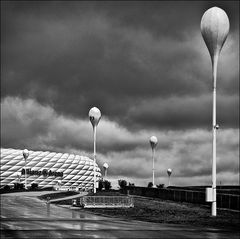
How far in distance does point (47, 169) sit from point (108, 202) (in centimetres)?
11762

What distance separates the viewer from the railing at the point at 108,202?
129ft

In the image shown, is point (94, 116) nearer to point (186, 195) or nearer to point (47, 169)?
point (186, 195)

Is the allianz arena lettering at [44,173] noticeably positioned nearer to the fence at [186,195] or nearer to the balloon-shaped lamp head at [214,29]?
the fence at [186,195]

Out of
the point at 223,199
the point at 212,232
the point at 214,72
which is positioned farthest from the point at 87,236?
the point at 223,199

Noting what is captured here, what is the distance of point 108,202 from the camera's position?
1563 inches

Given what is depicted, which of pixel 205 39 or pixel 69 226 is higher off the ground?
pixel 205 39

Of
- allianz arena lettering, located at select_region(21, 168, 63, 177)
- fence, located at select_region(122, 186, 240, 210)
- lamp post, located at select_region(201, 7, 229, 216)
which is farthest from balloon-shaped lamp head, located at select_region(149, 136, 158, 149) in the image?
allianz arena lettering, located at select_region(21, 168, 63, 177)

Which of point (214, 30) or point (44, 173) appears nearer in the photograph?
point (214, 30)

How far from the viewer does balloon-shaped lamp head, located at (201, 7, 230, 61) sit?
30.7m

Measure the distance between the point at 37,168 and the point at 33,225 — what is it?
132m

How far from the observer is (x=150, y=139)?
7388 centimetres

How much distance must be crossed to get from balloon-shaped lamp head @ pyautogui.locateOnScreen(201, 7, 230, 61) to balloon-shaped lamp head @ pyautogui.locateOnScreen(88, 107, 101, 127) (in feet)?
100

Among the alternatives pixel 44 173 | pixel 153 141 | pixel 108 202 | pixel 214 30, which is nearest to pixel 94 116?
pixel 153 141

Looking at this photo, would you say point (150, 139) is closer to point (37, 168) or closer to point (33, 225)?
point (33, 225)
